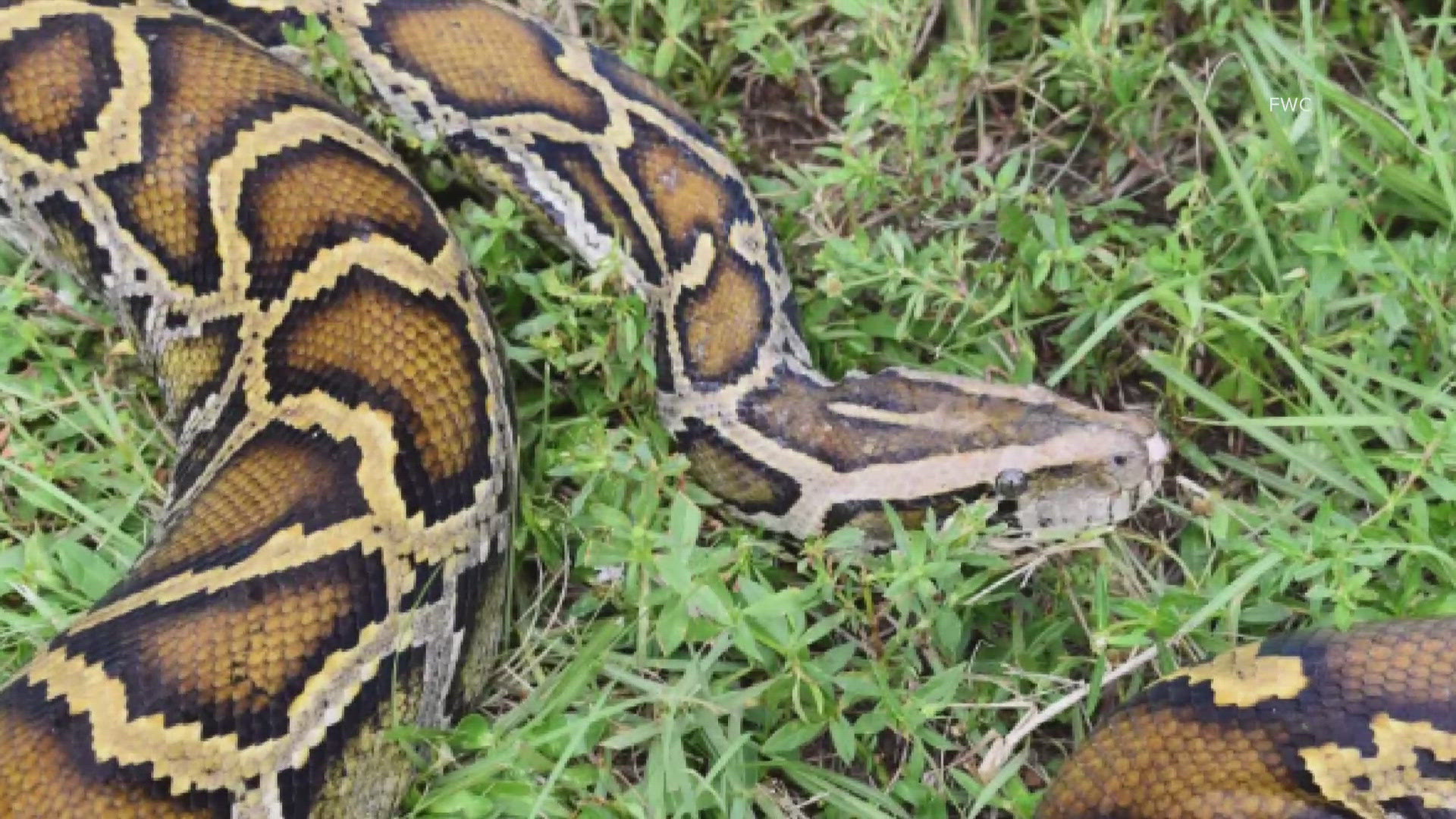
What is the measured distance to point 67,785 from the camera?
3355 mm

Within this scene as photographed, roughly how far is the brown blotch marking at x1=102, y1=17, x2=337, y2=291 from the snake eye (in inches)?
77.9

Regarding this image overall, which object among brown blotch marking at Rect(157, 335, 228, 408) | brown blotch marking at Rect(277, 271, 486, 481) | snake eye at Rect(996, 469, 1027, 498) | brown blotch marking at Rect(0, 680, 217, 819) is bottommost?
brown blotch marking at Rect(0, 680, 217, 819)

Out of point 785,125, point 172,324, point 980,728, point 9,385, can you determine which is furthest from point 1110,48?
point 9,385

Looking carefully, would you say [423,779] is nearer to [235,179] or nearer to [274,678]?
[274,678]

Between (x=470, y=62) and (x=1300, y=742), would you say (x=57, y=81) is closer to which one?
(x=470, y=62)

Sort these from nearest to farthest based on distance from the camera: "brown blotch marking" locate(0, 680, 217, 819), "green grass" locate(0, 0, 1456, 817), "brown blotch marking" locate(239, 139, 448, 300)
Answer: "brown blotch marking" locate(0, 680, 217, 819)
"green grass" locate(0, 0, 1456, 817)
"brown blotch marking" locate(239, 139, 448, 300)

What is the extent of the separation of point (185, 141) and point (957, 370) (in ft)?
7.37

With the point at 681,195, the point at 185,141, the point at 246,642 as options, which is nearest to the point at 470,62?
the point at 681,195

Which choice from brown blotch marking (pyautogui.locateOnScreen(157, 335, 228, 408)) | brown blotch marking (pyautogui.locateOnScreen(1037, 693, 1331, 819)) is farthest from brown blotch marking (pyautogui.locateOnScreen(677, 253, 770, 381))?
brown blotch marking (pyautogui.locateOnScreen(1037, 693, 1331, 819))

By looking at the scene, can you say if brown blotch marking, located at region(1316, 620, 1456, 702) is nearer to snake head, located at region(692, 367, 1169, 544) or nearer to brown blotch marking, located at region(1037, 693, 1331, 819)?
brown blotch marking, located at region(1037, 693, 1331, 819)

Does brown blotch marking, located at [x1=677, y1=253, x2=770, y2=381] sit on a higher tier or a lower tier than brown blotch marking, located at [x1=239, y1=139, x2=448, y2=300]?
lower

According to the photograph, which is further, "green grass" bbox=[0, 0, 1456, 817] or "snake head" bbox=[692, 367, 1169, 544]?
"snake head" bbox=[692, 367, 1169, 544]

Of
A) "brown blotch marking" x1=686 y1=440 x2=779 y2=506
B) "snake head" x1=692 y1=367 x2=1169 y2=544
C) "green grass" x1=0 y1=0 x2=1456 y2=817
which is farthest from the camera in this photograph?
"brown blotch marking" x1=686 y1=440 x2=779 y2=506

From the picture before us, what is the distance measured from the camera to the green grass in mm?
3830
